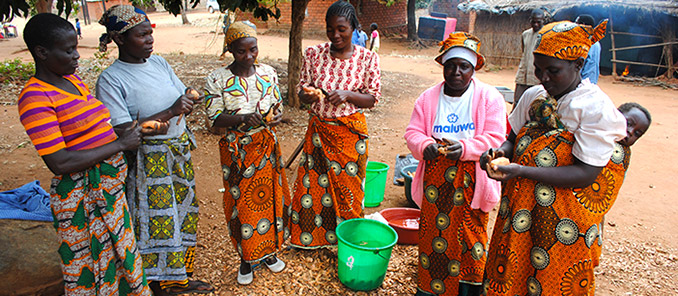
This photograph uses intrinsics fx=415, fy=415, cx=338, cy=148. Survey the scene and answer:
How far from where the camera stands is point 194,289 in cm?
279

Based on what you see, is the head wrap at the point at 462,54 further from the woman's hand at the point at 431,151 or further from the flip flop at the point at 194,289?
the flip flop at the point at 194,289

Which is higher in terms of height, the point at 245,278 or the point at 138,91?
the point at 138,91

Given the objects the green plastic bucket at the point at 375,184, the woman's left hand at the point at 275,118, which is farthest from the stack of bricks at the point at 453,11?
the woman's left hand at the point at 275,118

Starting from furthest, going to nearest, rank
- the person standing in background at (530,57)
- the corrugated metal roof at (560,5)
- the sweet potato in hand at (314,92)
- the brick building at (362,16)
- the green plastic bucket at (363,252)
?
the brick building at (362,16) < the corrugated metal roof at (560,5) < the person standing in background at (530,57) < the sweet potato in hand at (314,92) < the green plastic bucket at (363,252)

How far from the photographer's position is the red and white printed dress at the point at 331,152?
2.86 m

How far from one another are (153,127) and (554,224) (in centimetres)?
200

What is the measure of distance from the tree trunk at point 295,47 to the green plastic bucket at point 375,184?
3391 mm

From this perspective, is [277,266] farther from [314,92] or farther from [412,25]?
[412,25]

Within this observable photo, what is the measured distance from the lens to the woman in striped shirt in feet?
6.19

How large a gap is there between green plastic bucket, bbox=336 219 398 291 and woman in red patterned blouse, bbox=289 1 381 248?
18 cm

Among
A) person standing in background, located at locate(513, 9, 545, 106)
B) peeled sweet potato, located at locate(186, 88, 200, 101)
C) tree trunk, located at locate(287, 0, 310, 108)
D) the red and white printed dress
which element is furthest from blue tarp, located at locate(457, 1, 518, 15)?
peeled sweet potato, located at locate(186, 88, 200, 101)

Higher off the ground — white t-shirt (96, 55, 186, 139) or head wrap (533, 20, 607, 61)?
head wrap (533, 20, 607, 61)

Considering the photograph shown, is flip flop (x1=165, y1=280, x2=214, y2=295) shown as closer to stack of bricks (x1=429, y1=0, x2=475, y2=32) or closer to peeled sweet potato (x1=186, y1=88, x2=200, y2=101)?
peeled sweet potato (x1=186, y1=88, x2=200, y2=101)

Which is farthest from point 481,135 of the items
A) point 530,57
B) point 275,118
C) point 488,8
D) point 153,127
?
point 488,8
